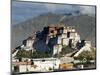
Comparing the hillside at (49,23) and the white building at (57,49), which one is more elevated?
the hillside at (49,23)

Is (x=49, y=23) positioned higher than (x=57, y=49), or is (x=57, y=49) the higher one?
(x=49, y=23)

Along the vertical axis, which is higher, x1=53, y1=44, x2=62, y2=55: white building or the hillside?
the hillside

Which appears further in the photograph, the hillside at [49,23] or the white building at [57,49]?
the white building at [57,49]

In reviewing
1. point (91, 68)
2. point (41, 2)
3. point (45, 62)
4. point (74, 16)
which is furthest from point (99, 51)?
point (41, 2)

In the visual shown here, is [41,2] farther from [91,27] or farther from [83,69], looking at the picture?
[83,69]

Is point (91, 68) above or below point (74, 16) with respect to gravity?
below

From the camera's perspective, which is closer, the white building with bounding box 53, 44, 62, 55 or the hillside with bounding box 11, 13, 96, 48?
the hillside with bounding box 11, 13, 96, 48
